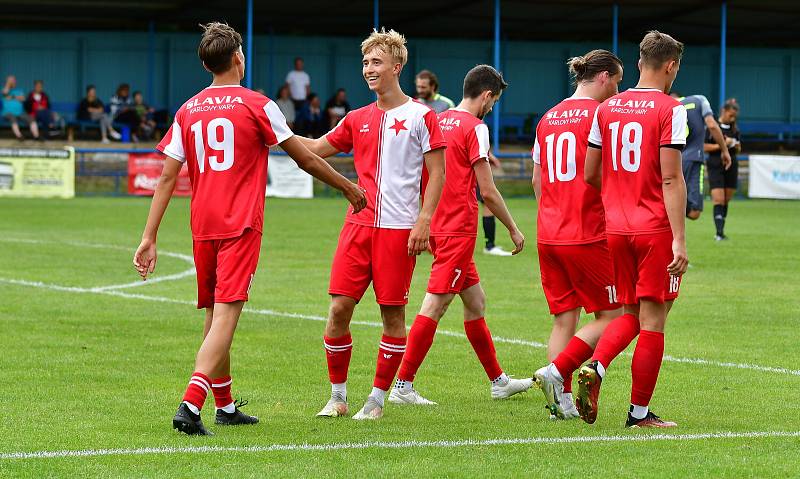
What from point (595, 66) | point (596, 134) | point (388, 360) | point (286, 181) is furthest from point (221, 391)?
point (286, 181)

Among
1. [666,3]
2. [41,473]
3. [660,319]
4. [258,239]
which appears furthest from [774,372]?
[666,3]

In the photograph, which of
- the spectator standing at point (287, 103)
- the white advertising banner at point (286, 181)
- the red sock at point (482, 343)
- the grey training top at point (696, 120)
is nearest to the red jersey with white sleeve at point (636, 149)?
the red sock at point (482, 343)

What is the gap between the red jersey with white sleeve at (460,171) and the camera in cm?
836

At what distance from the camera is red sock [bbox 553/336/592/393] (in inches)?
297

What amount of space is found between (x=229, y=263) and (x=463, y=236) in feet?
6.00

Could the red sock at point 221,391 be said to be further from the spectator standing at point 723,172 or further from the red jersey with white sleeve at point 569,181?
the spectator standing at point 723,172

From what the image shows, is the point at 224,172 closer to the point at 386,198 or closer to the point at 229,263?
the point at 229,263

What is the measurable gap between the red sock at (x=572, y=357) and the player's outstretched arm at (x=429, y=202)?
0.99 m

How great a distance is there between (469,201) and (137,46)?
36633 mm

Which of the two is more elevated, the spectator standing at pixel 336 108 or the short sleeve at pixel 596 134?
the spectator standing at pixel 336 108

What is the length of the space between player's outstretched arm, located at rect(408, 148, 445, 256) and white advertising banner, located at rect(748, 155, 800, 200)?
2774 cm

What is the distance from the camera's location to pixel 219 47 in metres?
6.97

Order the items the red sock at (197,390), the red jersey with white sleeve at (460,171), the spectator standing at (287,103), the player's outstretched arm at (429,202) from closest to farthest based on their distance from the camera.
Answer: the red sock at (197,390)
the player's outstretched arm at (429,202)
the red jersey with white sleeve at (460,171)
the spectator standing at (287,103)

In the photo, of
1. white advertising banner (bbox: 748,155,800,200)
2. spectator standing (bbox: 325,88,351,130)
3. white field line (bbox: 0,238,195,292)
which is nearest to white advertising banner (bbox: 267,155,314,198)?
spectator standing (bbox: 325,88,351,130)
